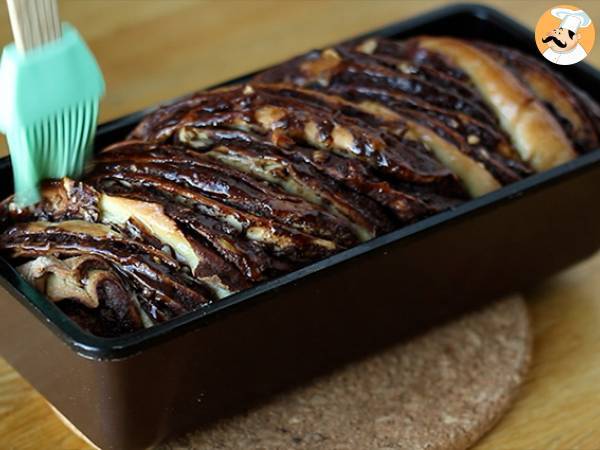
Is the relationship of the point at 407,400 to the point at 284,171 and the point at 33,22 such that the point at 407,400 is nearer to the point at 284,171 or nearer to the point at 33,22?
the point at 284,171

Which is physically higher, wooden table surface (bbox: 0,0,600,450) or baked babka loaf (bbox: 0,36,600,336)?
baked babka loaf (bbox: 0,36,600,336)

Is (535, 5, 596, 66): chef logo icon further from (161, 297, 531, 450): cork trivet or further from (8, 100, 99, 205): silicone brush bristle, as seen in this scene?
(8, 100, 99, 205): silicone brush bristle

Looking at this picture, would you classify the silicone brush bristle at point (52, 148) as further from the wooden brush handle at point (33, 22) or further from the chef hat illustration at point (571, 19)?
the chef hat illustration at point (571, 19)

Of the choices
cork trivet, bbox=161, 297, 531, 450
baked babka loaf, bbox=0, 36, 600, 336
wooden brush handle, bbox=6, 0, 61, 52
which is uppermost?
wooden brush handle, bbox=6, 0, 61, 52

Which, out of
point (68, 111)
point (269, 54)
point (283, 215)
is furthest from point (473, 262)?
point (269, 54)

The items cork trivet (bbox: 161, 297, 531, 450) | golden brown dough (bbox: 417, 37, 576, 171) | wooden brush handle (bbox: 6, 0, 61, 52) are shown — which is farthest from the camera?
golden brown dough (bbox: 417, 37, 576, 171)

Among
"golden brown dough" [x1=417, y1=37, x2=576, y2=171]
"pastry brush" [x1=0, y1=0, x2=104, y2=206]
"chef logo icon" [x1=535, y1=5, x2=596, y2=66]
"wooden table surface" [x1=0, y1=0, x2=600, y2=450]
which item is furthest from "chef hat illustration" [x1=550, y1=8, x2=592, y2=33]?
"pastry brush" [x1=0, y1=0, x2=104, y2=206]
